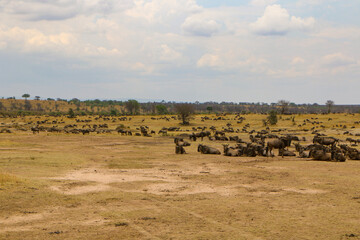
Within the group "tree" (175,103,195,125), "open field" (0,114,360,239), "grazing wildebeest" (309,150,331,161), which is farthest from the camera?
"tree" (175,103,195,125)

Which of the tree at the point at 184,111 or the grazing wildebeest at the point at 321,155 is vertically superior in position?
the tree at the point at 184,111

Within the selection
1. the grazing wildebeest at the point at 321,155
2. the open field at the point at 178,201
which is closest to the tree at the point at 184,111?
the grazing wildebeest at the point at 321,155

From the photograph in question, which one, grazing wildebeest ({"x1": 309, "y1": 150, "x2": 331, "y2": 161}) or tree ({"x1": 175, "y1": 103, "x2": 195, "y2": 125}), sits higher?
tree ({"x1": 175, "y1": 103, "x2": 195, "y2": 125})

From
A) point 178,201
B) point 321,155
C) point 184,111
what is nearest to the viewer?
point 178,201

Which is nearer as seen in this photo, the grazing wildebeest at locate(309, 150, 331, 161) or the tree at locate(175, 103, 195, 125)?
the grazing wildebeest at locate(309, 150, 331, 161)

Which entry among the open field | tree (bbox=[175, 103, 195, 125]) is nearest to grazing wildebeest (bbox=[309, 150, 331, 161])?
the open field

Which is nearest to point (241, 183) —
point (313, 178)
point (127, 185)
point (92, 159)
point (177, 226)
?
point (313, 178)

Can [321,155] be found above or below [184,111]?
below

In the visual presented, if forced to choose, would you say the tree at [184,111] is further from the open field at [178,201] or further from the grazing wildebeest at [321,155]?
the open field at [178,201]

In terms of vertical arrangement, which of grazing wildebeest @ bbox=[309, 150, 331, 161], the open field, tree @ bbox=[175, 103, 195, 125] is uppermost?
tree @ bbox=[175, 103, 195, 125]

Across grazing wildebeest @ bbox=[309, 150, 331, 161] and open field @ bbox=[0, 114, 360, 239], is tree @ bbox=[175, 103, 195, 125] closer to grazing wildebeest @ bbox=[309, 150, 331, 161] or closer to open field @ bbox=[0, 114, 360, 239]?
grazing wildebeest @ bbox=[309, 150, 331, 161]

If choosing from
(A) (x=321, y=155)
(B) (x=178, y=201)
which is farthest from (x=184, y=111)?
(B) (x=178, y=201)

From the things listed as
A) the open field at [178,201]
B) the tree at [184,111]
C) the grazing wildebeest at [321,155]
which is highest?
the tree at [184,111]

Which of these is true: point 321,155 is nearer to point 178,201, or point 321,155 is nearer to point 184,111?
point 178,201
